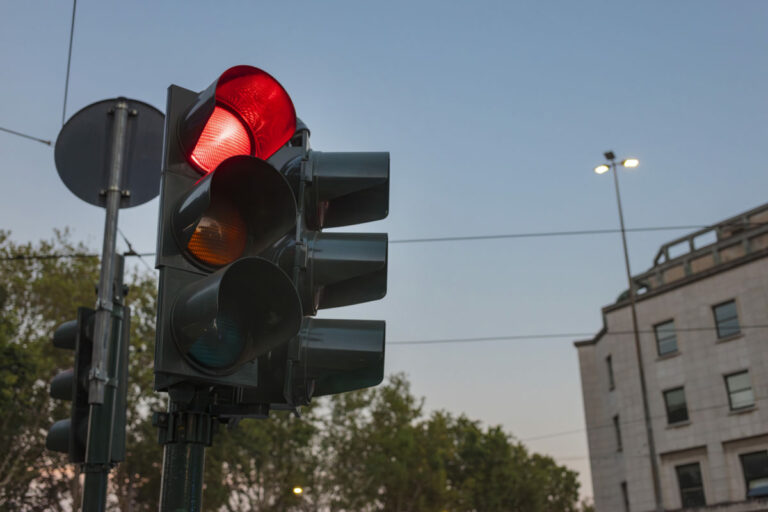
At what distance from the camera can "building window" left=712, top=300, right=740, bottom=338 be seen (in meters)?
35.0

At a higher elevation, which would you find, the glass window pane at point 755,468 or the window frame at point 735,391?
the window frame at point 735,391

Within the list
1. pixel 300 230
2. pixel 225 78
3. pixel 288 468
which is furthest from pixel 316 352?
pixel 288 468

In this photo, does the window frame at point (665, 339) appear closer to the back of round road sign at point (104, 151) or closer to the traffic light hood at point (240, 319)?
the back of round road sign at point (104, 151)

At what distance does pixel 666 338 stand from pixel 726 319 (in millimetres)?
3020

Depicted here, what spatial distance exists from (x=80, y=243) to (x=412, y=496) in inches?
1114

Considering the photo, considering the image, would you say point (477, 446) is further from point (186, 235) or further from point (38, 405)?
point (186, 235)

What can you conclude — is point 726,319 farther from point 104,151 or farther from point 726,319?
point 104,151

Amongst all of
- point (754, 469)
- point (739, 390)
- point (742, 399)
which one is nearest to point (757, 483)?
point (754, 469)

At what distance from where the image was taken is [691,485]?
3519 cm

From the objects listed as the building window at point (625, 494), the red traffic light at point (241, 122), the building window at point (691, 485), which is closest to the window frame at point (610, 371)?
the building window at point (625, 494)

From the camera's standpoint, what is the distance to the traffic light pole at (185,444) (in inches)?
103

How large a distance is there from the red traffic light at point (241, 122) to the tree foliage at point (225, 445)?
83.9 feet

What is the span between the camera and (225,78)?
2775 mm

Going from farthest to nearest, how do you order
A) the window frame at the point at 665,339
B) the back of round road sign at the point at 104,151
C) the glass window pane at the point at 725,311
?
the window frame at the point at 665,339 → the glass window pane at the point at 725,311 → the back of round road sign at the point at 104,151
